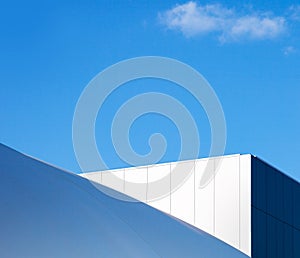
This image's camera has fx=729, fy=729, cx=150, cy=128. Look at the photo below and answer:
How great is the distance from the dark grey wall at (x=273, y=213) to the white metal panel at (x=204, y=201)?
1.72m

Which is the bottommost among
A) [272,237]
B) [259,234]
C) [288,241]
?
[259,234]

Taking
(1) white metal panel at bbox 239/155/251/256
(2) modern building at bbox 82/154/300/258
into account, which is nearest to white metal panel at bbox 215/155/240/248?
(2) modern building at bbox 82/154/300/258

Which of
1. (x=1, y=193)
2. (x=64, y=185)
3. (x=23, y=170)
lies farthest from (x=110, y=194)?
(x=1, y=193)

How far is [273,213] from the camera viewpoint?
1206 inches

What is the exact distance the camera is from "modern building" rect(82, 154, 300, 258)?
95.5 ft

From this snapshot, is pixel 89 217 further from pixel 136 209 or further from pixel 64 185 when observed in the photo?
pixel 136 209

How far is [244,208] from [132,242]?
11318mm

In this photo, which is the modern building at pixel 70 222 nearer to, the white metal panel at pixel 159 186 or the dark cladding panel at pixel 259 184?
the dark cladding panel at pixel 259 184

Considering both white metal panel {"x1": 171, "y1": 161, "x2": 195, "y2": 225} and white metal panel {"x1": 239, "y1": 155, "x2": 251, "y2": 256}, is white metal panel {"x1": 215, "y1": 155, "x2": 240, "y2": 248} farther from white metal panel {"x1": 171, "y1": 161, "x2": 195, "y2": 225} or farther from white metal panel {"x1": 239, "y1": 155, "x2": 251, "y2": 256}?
white metal panel {"x1": 171, "y1": 161, "x2": 195, "y2": 225}

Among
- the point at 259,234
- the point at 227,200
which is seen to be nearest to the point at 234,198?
the point at 227,200

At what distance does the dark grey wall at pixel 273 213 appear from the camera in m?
29.3

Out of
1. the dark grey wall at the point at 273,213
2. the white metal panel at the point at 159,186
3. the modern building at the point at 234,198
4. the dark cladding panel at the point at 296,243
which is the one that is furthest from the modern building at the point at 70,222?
the dark cladding panel at the point at 296,243

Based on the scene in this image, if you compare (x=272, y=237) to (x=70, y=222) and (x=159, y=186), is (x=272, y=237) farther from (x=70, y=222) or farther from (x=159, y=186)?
(x=70, y=222)

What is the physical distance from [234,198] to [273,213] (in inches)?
91.1
